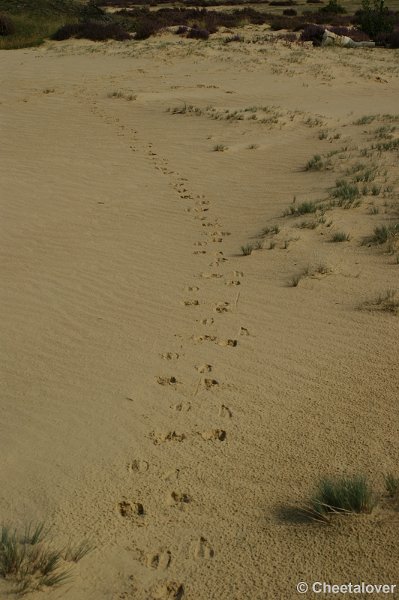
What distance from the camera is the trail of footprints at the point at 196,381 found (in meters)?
2.65

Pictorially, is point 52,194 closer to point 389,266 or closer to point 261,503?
point 389,266

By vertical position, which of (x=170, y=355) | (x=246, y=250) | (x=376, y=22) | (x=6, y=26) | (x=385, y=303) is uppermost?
(x=376, y=22)

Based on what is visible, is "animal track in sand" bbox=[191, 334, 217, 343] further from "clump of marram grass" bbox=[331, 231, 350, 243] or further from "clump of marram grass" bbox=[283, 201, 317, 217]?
"clump of marram grass" bbox=[283, 201, 317, 217]

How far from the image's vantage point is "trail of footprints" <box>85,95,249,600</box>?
2.65 m

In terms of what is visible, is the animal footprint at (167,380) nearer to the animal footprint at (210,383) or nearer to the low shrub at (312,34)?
the animal footprint at (210,383)

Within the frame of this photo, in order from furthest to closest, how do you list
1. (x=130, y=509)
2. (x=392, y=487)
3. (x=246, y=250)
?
(x=246, y=250) → (x=130, y=509) → (x=392, y=487)

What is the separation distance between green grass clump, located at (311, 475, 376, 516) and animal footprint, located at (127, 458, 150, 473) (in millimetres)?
910

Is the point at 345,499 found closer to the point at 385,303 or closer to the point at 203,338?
the point at 203,338

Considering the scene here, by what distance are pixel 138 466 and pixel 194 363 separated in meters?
1.17

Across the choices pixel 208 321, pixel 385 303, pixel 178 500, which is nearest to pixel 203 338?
pixel 208 321

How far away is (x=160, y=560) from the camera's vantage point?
2639 mm

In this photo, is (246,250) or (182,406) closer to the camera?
(182,406)

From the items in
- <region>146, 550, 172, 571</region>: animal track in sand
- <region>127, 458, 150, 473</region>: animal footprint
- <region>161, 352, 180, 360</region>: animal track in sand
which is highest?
<region>146, 550, 172, 571</region>: animal track in sand

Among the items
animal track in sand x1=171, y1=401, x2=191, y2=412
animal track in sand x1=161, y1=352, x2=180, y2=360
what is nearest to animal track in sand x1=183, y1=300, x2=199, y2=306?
animal track in sand x1=161, y1=352, x2=180, y2=360
